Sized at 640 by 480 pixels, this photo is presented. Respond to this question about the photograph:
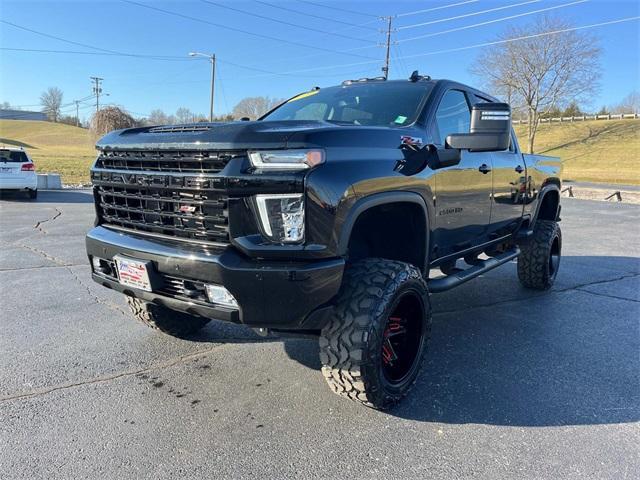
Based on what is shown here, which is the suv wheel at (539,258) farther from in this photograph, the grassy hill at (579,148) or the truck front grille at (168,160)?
the grassy hill at (579,148)

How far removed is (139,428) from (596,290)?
5261 millimetres

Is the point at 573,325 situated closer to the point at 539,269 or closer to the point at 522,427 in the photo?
the point at 539,269

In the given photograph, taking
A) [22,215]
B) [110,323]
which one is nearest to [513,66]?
[22,215]

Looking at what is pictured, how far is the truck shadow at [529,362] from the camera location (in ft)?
9.69

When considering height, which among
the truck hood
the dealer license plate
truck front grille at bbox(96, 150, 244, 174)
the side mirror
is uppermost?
the side mirror

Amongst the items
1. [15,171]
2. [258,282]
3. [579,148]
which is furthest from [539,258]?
[579,148]

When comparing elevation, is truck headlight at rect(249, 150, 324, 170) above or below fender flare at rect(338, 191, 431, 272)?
above

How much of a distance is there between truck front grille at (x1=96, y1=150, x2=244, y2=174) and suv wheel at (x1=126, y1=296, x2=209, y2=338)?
1.06 metres

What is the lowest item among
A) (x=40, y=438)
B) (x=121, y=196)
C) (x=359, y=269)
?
(x=40, y=438)

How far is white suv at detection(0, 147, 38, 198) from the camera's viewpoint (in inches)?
548

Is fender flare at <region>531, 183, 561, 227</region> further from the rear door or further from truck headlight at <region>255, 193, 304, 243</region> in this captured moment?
truck headlight at <region>255, 193, 304, 243</region>

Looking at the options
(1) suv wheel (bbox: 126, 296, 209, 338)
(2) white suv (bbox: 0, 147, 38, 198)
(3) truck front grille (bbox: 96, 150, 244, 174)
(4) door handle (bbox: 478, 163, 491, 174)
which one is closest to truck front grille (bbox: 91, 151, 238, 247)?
(3) truck front grille (bbox: 96, 150, 244, 174)

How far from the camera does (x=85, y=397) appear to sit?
9.84 feet

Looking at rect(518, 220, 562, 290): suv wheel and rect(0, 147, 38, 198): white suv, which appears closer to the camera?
rect(518, 220, 562, 290): suv wheel
